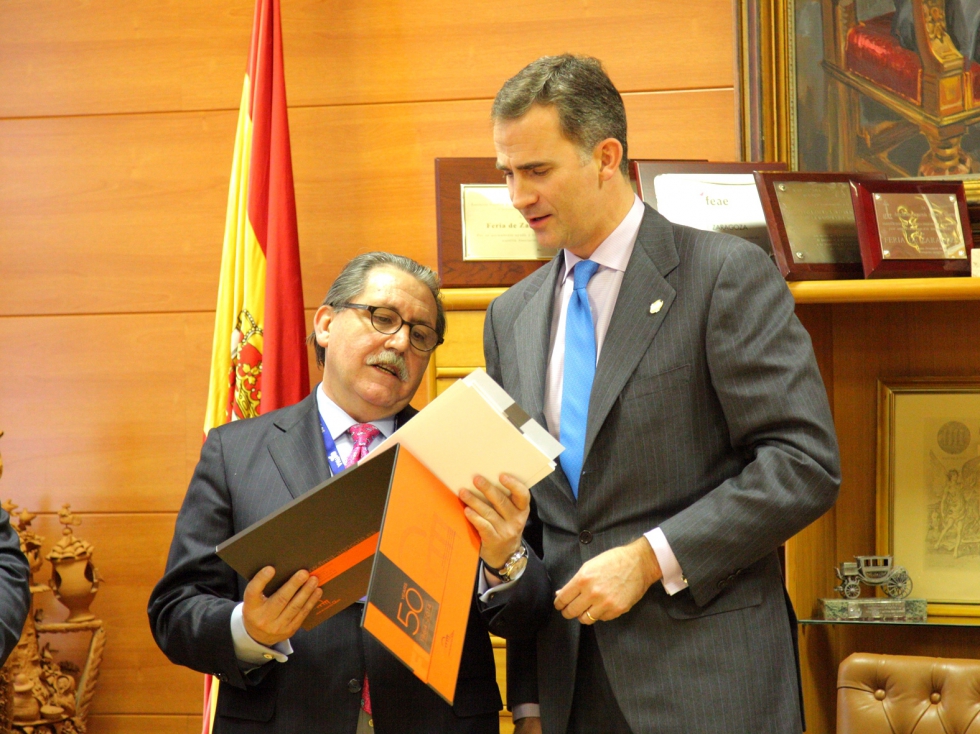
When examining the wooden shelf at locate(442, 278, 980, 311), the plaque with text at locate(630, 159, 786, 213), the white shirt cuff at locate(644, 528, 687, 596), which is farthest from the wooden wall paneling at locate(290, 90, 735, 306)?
the white shirt cuff at locate(644, 528, 687, 596)

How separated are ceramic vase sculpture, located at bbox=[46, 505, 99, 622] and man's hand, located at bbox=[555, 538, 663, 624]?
6.53ft

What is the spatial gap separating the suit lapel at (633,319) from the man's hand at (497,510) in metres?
0.15

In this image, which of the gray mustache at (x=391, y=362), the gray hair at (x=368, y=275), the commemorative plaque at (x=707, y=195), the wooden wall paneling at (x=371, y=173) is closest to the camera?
the gray mustache at (x=391, y=362)

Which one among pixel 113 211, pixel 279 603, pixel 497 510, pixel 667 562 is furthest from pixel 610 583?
pixel 113 211

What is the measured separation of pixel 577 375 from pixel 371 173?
1.73m

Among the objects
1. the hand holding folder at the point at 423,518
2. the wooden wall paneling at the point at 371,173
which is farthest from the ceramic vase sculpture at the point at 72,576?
the hand holding folder at the point at 423,518

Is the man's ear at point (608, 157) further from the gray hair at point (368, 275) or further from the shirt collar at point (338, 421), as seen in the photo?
the shirt collar at point (338, 421)

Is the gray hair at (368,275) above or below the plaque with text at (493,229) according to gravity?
below

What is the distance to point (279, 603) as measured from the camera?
1.66 m

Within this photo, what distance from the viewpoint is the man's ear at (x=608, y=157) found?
1.77m

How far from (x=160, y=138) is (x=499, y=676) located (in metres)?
2.05

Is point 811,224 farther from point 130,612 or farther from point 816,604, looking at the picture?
point 130,612

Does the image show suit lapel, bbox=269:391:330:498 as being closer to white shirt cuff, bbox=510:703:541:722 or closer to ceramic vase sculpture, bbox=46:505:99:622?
white shirt cuff, bbox=510:703:541:722

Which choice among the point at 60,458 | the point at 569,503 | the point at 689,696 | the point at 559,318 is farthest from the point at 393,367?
the point at 60,458
